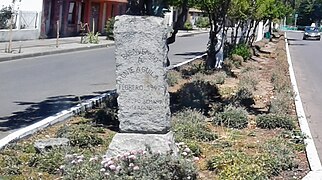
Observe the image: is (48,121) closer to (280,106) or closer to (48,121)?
(48,121)

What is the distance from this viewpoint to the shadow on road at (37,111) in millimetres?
10461

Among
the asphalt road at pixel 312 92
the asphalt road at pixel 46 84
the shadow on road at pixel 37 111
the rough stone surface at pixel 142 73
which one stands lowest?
the shadow on road at pixel 37 111

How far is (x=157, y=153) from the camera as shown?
268 inches

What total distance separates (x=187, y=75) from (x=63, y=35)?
854 inches

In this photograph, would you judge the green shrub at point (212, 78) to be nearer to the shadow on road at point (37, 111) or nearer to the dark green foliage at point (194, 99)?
the dark green foliage at point (194, 99)

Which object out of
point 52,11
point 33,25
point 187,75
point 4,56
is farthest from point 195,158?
point 52,11

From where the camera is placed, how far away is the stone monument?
756 centimetres

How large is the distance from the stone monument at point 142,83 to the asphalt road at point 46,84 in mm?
2582

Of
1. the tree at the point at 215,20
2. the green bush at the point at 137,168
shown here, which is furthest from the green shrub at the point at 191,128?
the tree at the point at 215,20

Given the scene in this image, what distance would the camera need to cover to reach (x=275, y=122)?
429 inches

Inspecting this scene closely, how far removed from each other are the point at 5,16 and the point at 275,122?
2097 centimetres

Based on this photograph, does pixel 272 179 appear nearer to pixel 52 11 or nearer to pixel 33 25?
pixel 33 25

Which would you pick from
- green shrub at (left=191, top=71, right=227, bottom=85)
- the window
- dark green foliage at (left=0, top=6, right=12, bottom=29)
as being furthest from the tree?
the window

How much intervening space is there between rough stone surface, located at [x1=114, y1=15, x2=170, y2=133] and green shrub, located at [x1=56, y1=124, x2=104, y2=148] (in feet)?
3.74
